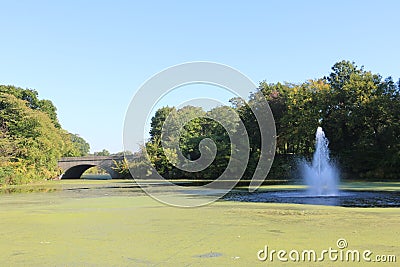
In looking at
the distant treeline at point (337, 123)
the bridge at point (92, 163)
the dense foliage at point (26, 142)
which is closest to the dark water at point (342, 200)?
the distant treeline at point (337, 123)

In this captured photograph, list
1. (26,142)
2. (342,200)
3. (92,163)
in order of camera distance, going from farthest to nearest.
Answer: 1. (92,163)
2. (26,142)
3. (342,200)

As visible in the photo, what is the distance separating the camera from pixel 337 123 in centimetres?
3544

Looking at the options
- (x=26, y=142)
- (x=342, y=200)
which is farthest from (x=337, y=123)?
(x=26, y=142)

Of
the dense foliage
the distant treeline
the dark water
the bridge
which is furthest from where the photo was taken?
the bridge

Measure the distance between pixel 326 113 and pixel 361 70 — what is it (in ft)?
15.9

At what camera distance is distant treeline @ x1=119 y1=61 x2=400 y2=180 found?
34.1 metres

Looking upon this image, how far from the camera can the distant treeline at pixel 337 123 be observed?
3412cm

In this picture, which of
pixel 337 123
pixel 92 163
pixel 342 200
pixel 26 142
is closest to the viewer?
pixel 342 200

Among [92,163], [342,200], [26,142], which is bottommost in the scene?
[342,200]

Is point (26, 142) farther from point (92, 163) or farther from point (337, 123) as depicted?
point (337, 123)

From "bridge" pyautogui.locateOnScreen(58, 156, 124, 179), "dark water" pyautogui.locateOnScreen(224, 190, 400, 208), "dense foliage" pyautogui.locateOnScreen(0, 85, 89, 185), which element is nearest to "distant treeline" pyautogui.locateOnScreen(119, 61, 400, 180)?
"bridge" pyautogui.locateOnScreen(58, 156, 124, 179)

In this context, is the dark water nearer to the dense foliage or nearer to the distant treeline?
the distant treeline

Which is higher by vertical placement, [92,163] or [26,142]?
[26,142]

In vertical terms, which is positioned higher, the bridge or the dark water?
the bridge
